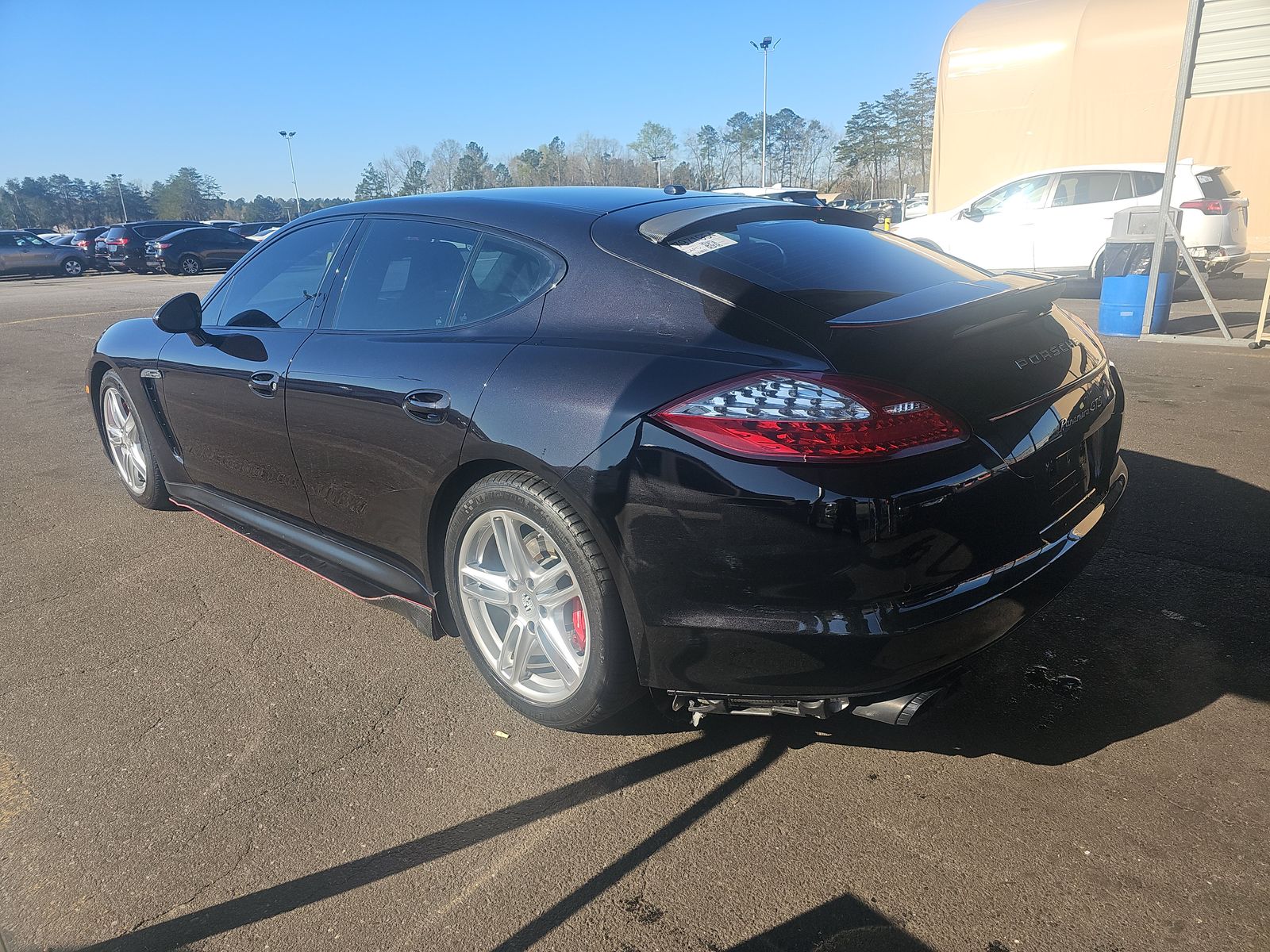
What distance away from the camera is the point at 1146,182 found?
12242 mm

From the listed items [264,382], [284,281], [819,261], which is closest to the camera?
[819,261]

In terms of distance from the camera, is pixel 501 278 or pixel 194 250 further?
pixel 194 250

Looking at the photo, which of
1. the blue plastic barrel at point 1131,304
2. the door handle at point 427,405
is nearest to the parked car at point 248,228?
the blue plastic barrel at point 1131,304

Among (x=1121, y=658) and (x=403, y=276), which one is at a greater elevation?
(x=403, y=276)

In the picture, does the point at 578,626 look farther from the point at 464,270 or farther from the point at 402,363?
the point at 464,270

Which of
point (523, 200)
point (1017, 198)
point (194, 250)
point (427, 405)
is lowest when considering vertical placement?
point (194, 250)

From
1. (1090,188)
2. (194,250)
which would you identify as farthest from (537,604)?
(194,250)

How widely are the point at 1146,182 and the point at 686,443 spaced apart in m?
13.1

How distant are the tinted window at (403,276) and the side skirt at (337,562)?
84 cm

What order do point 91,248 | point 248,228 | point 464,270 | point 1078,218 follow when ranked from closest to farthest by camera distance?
point 464,270, point 1078,218, point 91,248, point 248,228

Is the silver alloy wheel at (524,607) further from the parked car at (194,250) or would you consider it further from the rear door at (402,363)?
the parked car at (194,250)

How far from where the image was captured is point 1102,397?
101 inches

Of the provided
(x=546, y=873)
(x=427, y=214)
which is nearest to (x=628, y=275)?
(x=427, y=214)

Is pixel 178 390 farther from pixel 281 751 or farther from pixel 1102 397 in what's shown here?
pixel 1102 397
